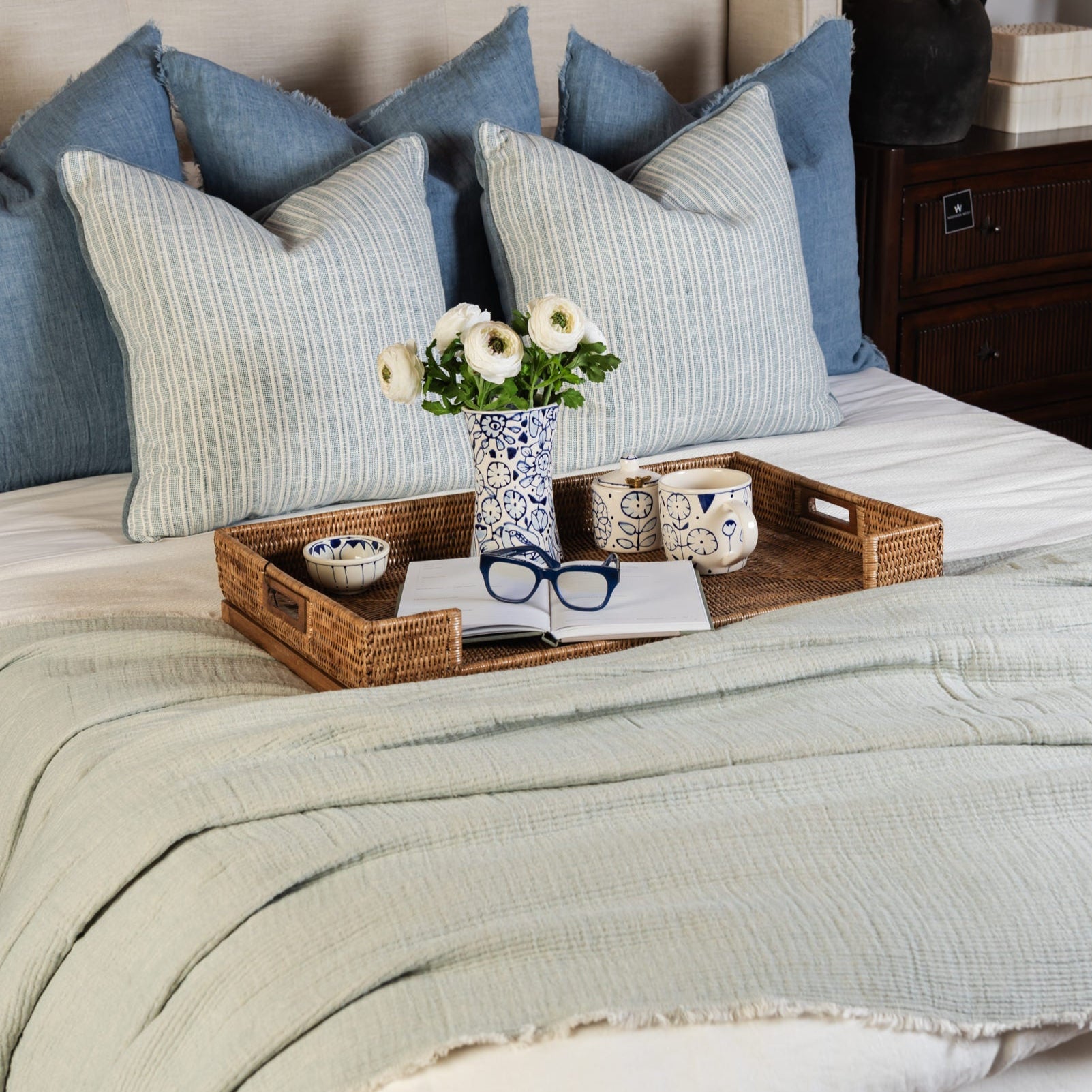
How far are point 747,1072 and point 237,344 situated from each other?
1.16m

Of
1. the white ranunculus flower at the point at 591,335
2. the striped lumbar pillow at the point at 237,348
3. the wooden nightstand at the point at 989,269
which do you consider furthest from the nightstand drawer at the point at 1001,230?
the white ranunculus flower at the point at 591,335

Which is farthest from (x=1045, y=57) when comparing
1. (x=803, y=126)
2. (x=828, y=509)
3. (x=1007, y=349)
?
(x=828, y=509)

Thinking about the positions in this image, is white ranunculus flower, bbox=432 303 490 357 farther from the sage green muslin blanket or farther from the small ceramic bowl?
the sage green muslin blanket

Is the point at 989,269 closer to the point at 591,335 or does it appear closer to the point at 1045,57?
the point at 1045,57

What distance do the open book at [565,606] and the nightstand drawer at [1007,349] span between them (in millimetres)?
1364

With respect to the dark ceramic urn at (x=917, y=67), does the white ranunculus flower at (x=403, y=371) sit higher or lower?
lower

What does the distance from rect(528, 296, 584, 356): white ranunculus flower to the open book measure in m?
0.24

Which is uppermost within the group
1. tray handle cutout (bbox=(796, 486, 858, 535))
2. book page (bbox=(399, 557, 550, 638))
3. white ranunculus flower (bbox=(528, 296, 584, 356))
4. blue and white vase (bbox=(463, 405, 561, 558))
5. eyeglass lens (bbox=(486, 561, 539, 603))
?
white ranunculus flower (bbox=(528, 296, 584, 356))

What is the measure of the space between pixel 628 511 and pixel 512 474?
0.18 m

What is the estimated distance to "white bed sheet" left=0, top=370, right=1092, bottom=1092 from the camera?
0.80 m

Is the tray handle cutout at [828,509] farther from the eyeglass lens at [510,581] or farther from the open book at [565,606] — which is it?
the eyeglass lens at [510,581]

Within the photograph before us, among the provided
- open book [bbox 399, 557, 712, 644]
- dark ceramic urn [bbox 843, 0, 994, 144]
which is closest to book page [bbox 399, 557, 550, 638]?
open book [bbox 399, 557, 712, 644]

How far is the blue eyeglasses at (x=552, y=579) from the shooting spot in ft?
4.51

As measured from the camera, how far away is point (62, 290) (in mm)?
1847
